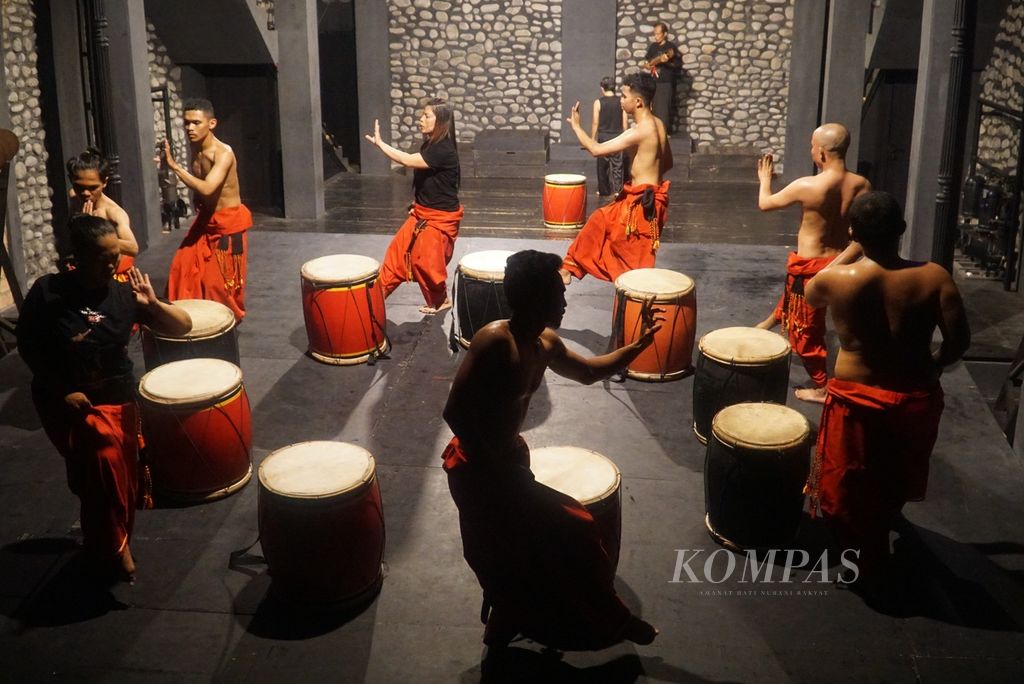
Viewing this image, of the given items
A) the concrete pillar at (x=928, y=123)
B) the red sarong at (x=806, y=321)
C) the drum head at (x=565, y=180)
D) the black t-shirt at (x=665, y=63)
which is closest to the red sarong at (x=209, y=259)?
the red sarong at (x=806, y=321)

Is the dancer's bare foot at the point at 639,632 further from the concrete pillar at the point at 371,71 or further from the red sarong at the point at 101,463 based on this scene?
the concrete pillar at the point at 371,71

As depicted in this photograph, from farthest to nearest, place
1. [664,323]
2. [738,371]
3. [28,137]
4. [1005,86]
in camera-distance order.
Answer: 1. [1005,86]
2. [28,137]
3. [664,323]
4. [738,371]

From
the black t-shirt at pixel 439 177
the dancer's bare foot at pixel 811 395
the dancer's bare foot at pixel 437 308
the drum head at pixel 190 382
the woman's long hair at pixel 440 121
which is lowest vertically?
the dancer's bare foot at pixel 811 395

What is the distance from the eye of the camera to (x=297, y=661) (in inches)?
153

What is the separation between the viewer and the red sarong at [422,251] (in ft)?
23.7

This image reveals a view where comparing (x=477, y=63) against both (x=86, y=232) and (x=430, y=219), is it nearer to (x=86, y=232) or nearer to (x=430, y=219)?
(x=430, y=219)

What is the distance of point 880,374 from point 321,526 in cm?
227

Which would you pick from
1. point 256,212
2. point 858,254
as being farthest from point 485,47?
point 858,254

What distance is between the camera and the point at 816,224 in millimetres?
6094

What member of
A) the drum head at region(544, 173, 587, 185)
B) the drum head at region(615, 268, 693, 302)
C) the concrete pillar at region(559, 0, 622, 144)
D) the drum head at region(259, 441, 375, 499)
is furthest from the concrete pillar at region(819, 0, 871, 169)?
the drum head at region(259, 441, 375, 499)

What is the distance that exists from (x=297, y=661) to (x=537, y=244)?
19.5ft

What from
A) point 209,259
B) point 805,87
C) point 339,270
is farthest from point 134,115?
point 805,87

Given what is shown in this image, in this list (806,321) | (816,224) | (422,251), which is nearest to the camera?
(806,321)

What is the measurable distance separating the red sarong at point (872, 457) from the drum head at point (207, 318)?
3.21m
